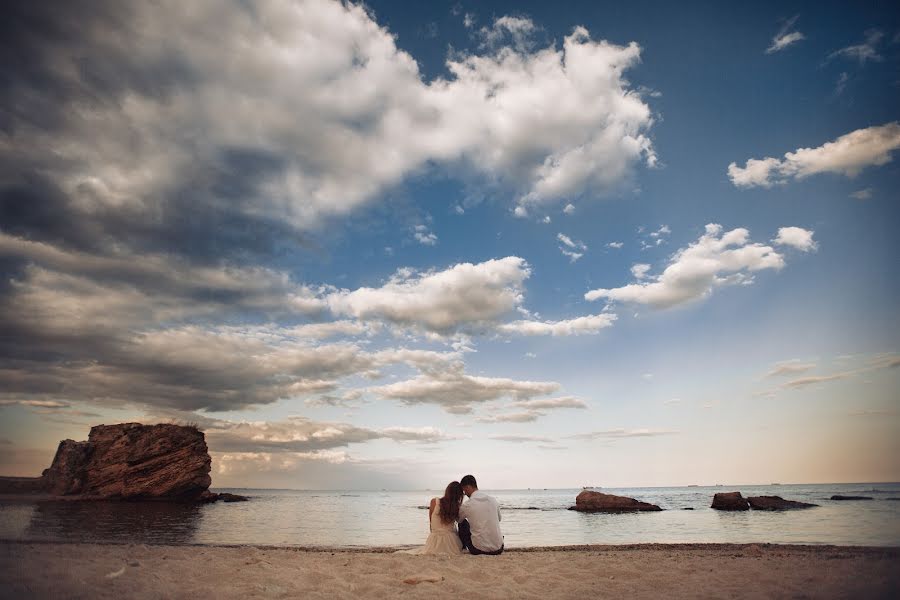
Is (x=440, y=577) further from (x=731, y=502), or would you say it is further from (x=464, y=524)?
(x=731, y=502)

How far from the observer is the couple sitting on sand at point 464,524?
11.4 meters

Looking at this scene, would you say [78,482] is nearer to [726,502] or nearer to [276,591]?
[276,591]

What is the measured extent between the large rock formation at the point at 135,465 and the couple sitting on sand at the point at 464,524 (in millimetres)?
63692

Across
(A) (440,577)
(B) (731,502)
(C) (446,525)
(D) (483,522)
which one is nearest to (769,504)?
(B) (731,502)

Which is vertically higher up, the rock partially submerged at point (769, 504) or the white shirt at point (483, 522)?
the white shirt at point (483, 522)

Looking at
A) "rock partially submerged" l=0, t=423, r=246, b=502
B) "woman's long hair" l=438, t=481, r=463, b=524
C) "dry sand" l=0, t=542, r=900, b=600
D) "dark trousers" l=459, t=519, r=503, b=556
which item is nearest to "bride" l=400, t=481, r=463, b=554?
"woman's long hair" l=438, t=481, r=463, b=524

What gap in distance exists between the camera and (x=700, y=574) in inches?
338

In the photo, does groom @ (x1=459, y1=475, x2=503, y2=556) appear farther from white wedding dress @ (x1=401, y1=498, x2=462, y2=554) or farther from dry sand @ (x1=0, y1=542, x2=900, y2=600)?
dry sand @ (x1=0, y1=542, x2=900, y2=600)

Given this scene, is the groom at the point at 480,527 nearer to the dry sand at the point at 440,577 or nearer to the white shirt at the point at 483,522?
the white shirt at the point at 483,522

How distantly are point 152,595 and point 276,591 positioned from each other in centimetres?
174

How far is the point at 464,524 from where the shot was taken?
11633mm

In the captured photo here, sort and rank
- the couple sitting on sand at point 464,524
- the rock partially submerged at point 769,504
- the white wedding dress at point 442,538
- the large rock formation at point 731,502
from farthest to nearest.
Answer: the large rock formation at point 731,502, the rock partially submerged at point 769,504, the couple sitting on sand at point 464,524, the white wedding dress at point 442,538

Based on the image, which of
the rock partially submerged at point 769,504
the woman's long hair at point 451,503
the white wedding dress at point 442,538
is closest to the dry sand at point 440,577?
the white wedding dress at point 442,538

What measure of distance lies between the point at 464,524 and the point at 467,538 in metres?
0.35
